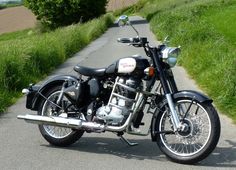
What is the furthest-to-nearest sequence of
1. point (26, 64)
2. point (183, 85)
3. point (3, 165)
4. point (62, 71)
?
point (62, 71) → point (26, 64) → point (183, 85) → point (3, 165)

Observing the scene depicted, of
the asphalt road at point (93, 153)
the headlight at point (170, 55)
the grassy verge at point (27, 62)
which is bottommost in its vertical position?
the grassy verge at point (27, 62)

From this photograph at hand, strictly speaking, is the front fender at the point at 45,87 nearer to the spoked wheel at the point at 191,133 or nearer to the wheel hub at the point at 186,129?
the spoked wheel at the point at 191,133

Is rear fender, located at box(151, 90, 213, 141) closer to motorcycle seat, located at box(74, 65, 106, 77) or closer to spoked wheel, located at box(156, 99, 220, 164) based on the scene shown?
spoked wheel, located at box(156, 99, 220, 164)

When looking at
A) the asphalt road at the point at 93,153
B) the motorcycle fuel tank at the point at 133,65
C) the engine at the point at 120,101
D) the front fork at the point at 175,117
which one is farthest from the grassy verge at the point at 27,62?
the front fork at the point at 175,117

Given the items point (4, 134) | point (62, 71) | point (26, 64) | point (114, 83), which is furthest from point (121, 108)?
point (62, 71)

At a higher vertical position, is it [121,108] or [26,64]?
[121,108]

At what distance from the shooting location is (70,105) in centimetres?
650

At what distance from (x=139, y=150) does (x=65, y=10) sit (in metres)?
39.0

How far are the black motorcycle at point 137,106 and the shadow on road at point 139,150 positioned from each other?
0.14 meters

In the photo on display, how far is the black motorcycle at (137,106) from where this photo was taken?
5.66m

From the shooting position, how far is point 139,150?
631 cm

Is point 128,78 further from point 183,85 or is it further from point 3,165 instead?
point 183,85

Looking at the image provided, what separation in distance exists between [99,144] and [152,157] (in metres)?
0.93

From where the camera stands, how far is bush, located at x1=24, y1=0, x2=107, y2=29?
44219 mm
